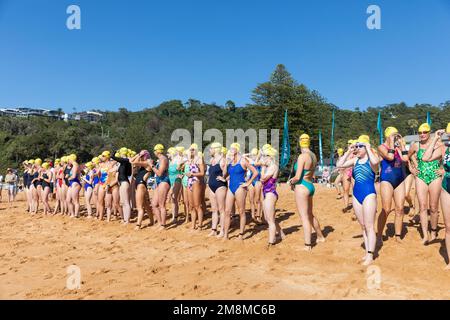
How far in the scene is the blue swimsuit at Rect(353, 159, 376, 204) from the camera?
5039 mm

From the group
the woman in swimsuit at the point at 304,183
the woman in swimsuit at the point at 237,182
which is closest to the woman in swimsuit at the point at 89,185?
the woman in swimsuit at the point at 237,182

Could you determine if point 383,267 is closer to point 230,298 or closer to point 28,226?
point 230,298

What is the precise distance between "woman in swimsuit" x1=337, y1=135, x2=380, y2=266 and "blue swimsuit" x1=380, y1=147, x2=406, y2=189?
3.20ft

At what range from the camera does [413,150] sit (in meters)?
5.76

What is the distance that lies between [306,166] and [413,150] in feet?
6.07

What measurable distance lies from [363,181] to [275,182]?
1.76m

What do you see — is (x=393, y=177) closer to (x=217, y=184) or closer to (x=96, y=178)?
(x=217, y=184)

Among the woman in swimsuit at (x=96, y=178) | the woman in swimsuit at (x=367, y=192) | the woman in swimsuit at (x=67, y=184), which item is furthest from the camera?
the woman in swimsuit at (x=67, y=184)

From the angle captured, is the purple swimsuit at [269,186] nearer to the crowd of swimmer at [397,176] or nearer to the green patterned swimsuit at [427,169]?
the crowd of swimmer at [397,176]

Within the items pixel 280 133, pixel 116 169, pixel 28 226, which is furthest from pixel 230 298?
pixel 280 133

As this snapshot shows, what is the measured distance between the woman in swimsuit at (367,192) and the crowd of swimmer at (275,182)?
0.04 ft

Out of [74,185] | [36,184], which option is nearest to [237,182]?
[74,185]

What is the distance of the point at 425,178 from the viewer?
18.4ft

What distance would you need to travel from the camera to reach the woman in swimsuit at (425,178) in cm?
550
